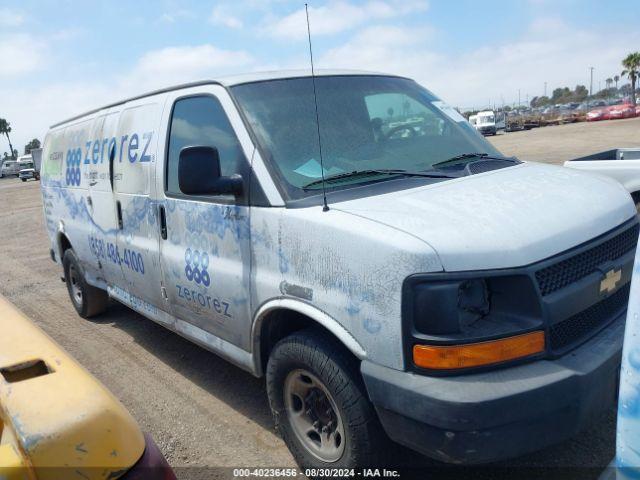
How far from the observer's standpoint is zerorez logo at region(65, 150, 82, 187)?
531 cm

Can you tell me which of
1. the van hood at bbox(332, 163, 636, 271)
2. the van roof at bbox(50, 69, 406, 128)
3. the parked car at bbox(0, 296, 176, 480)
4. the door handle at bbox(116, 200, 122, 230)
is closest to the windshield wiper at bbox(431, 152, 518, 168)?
the van hood at bbox(332, 163, 636, 271)

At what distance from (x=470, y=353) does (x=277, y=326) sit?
3.91ft

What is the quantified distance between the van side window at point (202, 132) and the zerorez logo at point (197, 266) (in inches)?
17.6

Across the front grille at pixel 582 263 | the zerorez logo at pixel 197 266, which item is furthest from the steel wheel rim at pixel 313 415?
the front grille at pixel 582 263

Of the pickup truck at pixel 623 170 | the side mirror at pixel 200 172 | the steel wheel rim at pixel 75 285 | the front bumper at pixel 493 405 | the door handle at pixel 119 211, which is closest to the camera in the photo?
the front bumper at pixel 493 405

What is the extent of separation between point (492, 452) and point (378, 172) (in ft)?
5.06

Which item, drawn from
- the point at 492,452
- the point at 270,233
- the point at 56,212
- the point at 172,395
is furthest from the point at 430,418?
the point at 56,212

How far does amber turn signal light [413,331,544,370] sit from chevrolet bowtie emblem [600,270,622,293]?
0.58 metres

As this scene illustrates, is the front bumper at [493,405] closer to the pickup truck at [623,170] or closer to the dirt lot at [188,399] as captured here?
the dirt lot at [188,399]

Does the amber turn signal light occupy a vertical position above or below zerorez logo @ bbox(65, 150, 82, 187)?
below

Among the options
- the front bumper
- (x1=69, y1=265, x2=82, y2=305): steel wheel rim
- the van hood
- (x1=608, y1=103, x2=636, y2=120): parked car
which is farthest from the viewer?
(x1=608, y1=103, x2=636, y2=120): parked car

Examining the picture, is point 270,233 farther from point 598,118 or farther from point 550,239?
point 598,118

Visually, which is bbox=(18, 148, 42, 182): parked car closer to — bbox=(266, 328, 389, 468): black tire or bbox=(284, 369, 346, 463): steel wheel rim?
bbox=(284, 369, 346, 463): steel wheel rim

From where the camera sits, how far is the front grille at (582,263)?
2.27 m
